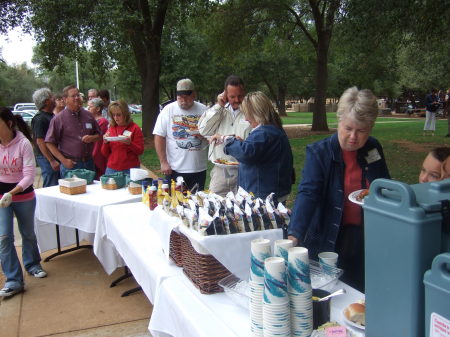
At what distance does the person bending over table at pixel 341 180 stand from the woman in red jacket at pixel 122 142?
2.96 meters

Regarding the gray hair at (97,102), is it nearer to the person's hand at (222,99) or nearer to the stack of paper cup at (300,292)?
the person's hand at (222,99)

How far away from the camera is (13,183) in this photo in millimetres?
3840

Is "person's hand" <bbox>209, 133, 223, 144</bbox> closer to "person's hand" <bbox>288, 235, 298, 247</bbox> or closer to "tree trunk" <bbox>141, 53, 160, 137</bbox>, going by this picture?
"person's hand" <bbox>288, 235, 298, 247</bbox>

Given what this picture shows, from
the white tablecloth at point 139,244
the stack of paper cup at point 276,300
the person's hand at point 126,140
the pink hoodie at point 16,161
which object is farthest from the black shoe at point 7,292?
the stack of paper cup at point 276,300

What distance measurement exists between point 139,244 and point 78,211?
1551mm

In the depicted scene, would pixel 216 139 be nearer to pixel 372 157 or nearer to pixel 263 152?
pixel 263 152

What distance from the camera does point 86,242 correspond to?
17.4 feet

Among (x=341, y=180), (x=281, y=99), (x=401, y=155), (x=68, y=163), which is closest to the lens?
(x=341, y=180)

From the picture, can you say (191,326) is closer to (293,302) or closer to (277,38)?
(293,302)

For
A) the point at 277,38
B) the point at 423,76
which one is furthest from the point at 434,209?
the point at 423,76

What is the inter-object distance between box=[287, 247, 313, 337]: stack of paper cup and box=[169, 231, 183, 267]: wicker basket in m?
0.91

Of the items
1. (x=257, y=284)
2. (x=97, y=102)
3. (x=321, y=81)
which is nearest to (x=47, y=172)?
(x=97, y=102)

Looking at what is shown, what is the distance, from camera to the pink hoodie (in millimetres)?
3768

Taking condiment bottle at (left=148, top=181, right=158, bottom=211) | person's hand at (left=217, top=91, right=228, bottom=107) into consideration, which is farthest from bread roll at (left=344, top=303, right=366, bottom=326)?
person's hand at (left=217, top=91, right=228, bottom=107)
